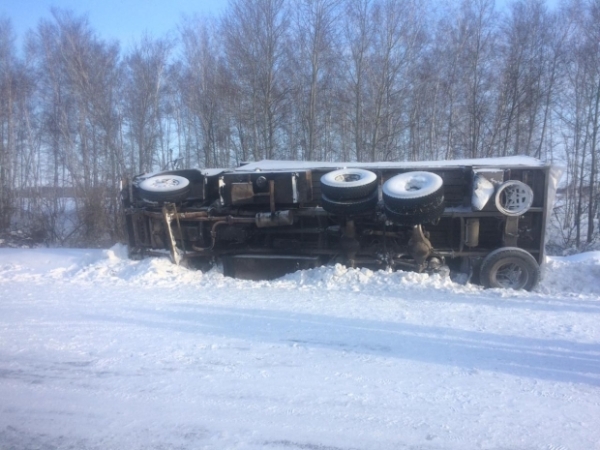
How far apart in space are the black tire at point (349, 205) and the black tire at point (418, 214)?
41 centimetres

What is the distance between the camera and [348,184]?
8305 mm

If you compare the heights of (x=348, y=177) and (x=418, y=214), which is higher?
(x=348, y=177)

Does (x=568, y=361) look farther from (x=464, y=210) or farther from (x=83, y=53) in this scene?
(x=83, y=53)

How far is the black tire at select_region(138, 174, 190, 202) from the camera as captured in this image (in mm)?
9172

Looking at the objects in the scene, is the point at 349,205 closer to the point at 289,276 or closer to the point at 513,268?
the point at 289,276

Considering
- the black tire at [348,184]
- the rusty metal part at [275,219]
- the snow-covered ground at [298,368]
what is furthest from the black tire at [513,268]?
the rusty metal part at [275,219]

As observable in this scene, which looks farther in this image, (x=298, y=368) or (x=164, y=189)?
(x=164, y=189)

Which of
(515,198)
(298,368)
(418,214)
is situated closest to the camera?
(298,368)

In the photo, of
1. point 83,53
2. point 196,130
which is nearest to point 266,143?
point 196,130

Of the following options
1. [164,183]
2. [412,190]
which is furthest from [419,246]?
[164,183]

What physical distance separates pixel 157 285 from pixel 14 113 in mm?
24815

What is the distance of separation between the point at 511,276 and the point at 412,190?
2.37m

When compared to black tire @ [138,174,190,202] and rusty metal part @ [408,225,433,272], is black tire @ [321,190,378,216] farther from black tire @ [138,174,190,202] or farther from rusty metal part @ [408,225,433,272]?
black tire @ [138,174,190,202]

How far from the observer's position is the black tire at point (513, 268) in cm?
826
